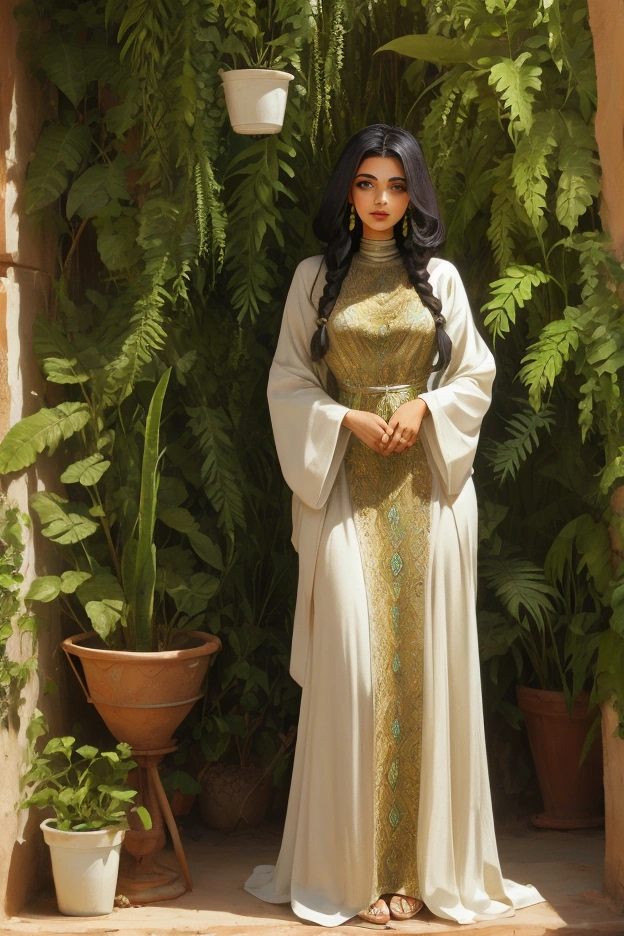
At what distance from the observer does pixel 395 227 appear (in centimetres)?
379

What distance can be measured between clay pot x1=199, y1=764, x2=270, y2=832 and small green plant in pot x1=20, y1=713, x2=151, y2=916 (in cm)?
74

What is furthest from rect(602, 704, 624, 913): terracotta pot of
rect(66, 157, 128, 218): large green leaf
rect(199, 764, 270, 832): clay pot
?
rect(66, 157, 128, 218): large green leaf

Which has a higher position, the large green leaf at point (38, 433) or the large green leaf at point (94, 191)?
the large green leaf at point (94, 191)

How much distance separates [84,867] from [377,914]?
850mm

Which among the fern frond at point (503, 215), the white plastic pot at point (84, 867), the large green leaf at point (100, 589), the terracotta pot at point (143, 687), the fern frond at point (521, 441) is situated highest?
the fern frond at point (503, 215)

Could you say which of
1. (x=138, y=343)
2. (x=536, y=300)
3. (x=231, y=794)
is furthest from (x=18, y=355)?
(x=231, y=794)

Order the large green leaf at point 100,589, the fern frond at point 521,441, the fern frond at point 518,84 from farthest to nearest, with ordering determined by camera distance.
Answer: the fern frond at point 521,441 → the large green leaf at point 100,589 → the fern frond at point 518,84

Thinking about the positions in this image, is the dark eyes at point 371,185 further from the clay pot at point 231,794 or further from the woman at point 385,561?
the clay pot at point 231,794

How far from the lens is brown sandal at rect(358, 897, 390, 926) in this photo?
356cm

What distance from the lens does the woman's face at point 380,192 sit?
3617 millimetres

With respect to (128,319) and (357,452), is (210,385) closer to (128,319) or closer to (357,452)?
(128,319)

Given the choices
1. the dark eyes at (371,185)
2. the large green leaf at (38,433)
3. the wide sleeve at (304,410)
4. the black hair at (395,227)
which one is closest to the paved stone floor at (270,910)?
the wide sleeve at (304,410)

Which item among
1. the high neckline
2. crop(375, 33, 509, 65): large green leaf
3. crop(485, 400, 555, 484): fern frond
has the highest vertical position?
crop(375, 33, 509, 65): large green leaf

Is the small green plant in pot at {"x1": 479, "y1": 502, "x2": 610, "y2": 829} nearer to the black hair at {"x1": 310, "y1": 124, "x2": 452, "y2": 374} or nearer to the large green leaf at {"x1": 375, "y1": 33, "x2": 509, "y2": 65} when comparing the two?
the black hair at {"x1": 310, "y1": 124, "x2": 452, "y2": 374}
